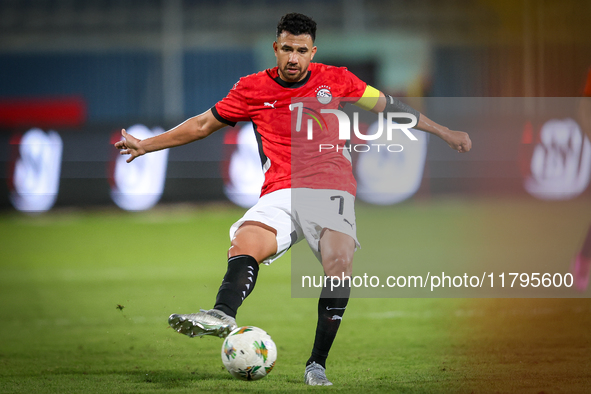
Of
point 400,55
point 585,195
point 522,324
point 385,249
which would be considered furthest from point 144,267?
point 400,55

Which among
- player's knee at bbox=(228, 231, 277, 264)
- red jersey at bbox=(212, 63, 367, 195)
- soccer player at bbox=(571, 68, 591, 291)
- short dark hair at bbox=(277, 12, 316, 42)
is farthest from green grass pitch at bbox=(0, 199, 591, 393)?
short dark hair at bbox=(277, 12, 316, 42)

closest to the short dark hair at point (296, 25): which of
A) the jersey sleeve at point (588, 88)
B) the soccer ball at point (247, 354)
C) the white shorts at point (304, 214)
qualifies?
the white shorts at point (304, 214)

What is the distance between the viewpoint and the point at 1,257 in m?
10.2

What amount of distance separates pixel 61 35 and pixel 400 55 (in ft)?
30.7

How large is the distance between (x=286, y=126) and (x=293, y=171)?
0.26 metres

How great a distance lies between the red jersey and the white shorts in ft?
0.20

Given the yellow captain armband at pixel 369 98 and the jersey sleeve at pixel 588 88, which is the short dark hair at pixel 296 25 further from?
the jersey sleeve at pixel 588 88

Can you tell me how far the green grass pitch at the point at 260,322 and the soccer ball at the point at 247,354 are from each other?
0.13m

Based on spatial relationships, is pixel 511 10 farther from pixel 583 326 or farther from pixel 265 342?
pixel 265 342

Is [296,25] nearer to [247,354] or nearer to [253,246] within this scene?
[253,246]

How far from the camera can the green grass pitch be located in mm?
4176

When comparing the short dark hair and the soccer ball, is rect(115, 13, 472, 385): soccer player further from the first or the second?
the soccer ball

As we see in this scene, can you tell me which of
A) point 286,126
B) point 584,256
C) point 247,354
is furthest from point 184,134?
point 584,256

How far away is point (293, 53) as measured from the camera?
412cm
